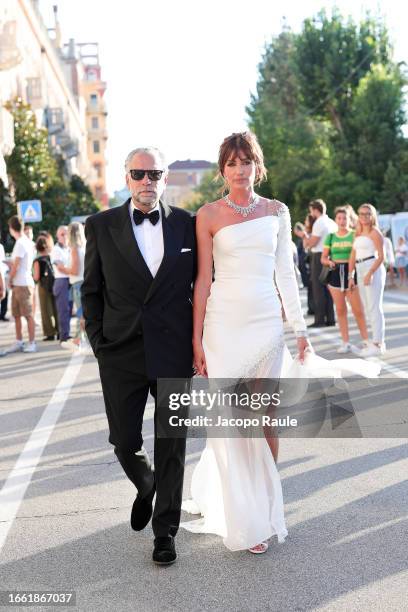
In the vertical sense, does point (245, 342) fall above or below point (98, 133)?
below

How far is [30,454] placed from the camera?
289 inches

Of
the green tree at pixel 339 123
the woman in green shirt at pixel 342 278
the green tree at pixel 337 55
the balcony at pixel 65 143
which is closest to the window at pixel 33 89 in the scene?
the balcony at pixel 65 143

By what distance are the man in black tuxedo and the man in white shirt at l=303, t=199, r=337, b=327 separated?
1119 cm

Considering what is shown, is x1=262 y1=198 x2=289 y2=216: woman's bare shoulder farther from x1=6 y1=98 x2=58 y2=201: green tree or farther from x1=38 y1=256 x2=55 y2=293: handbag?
x1=6 y1=98 x2=58 y2=201: green tree

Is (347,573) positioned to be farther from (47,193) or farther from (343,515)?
(47,193)

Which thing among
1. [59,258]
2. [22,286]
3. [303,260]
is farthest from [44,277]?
[303,260]

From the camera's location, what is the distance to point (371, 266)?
1241 centimetres

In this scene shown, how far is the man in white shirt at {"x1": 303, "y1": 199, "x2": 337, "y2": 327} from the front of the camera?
52.3 feet

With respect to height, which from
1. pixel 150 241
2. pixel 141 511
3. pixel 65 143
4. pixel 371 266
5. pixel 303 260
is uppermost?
pixel 65 143

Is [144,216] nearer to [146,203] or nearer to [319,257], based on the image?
[146,203]

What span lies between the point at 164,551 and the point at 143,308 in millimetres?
1113

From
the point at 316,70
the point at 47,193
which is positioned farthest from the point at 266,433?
the point at 316,70

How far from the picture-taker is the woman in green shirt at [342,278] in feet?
42.8

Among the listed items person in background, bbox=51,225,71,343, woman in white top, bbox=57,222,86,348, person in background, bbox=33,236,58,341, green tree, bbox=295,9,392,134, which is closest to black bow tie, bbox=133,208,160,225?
woman in white top, bbox=57,222,86,348
